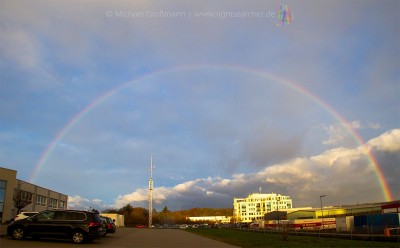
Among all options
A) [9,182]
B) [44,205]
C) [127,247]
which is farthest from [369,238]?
[44,205]

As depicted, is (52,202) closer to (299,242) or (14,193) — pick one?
(14,193)

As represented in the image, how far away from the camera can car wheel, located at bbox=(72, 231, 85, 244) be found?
68.8 feet

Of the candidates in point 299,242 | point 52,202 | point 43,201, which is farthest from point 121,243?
point 52,202

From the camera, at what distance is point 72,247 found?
61.3 ft

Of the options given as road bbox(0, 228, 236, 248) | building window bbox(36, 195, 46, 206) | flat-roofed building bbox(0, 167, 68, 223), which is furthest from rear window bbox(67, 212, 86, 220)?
building window bbox(36, 195, 46, 206)

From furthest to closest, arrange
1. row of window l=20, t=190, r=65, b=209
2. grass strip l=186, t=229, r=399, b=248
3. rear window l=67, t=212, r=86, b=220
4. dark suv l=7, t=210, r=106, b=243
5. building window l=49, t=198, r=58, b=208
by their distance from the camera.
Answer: building window l=49, t=198, r=58, b=208
row of window l=20, t=190, r=65, b=209
grass strip l=186, t=229, r=399, b=248
rear window l=67, t=212, r=86, b=220
dark suv l=7, t=210, r=106, b=243

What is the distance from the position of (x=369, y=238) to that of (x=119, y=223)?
2969 inches

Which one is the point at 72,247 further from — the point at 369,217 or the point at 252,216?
the point at 252,216

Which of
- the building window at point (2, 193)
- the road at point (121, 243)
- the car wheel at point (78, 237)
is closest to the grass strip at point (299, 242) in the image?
the road at point (121, 243)

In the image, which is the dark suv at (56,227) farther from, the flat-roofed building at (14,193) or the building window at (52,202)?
the building window at (52,202)

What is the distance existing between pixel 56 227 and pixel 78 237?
137 centimetres

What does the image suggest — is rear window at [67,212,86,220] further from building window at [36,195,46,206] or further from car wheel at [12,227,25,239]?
building window at [36,195,46,206]

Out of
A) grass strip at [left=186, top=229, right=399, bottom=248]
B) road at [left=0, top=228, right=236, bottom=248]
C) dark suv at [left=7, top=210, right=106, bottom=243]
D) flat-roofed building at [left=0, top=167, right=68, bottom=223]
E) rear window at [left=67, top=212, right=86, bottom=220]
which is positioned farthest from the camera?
flat-roofed building at [left=0, top=167, right=68, bottom=223]

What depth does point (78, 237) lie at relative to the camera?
21.0 m
